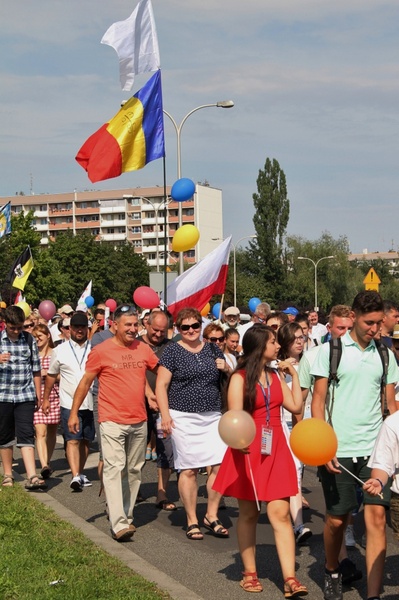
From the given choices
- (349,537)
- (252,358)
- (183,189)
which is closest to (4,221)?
(183,189)

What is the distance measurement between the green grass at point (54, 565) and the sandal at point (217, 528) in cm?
116

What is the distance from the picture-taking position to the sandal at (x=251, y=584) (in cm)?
655

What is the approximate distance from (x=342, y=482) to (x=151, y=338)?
456 centimetres

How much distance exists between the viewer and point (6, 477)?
10.7 m

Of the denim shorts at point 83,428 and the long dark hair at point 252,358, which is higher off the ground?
the long dark hair at point 252,358

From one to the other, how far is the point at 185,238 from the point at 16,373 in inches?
200

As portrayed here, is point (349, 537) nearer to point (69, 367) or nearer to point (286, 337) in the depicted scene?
point (286, 337)

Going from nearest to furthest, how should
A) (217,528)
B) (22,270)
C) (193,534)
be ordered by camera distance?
(193,534)
(217,528)
(22,270)

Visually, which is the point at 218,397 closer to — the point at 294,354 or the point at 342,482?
the point at 294,354

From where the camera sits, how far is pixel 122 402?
8633 mm

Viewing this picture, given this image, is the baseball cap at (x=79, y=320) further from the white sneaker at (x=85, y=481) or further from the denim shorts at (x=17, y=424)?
the white sneaker at (x=85, y=481)

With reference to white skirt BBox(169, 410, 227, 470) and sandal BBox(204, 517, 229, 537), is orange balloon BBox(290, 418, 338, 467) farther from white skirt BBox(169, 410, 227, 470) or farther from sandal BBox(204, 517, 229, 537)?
white skirt BBox(169, 410, 227, 470)

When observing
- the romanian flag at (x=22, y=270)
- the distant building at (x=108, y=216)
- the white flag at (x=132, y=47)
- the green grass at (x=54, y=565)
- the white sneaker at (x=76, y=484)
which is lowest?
the white sneaker at (x=76, y=484)

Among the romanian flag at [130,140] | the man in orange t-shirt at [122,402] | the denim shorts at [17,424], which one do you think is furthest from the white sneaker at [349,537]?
the romanian flag at [130,140]
